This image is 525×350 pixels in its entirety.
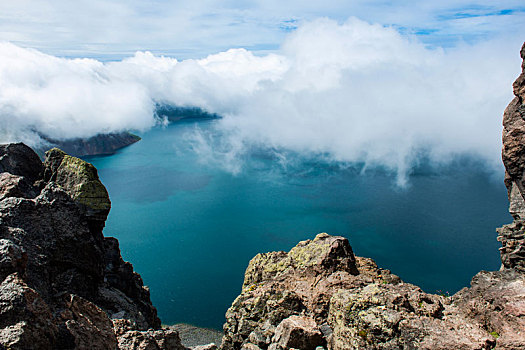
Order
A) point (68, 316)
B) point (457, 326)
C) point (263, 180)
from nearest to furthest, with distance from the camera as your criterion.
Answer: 1. point (68, 316)
2. point (457, 326)
3. point (263, 180)

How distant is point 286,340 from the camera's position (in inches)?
516

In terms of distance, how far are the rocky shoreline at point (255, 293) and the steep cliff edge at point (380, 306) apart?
0.04m

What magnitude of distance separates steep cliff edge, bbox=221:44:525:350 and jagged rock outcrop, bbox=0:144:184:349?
4979 mm

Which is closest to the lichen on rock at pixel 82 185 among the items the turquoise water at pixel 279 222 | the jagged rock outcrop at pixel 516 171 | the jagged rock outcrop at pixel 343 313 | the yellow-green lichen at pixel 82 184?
the yellow-green lichen at pixel 82 184

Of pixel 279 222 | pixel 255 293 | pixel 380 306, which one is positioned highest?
pixel 380 306

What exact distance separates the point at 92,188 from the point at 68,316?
1367cm

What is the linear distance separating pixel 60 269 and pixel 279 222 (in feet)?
300

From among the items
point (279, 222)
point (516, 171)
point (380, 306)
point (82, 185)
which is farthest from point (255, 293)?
point (279, 222)

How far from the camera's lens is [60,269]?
17031 mm

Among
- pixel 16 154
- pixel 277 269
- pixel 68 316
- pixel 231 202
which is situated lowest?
pixel 231 202

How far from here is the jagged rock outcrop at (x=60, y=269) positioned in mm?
8383

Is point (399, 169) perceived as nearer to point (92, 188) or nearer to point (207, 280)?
point (207, 280)

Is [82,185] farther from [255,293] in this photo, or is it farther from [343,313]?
[343,313]

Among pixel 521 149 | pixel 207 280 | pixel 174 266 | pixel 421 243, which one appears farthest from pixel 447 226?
pixel 521 149
